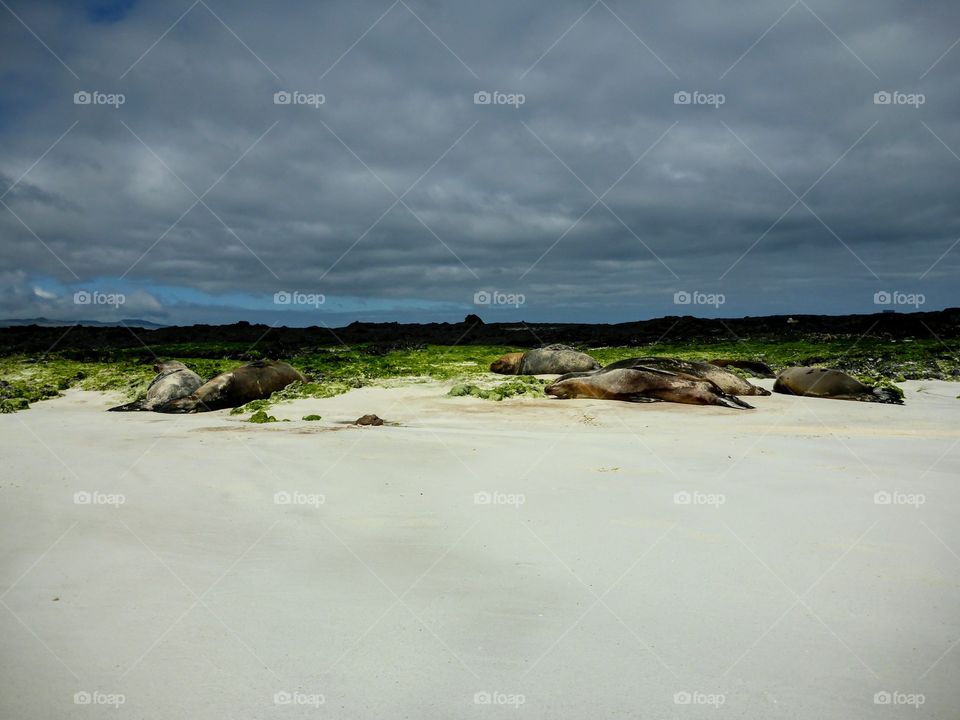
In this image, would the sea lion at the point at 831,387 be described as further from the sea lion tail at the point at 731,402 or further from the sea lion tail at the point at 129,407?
the sea lion tail at the point at 129,407

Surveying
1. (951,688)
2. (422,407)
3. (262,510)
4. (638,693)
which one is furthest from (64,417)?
(951,688)

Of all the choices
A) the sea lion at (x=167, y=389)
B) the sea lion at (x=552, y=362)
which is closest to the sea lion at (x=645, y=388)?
the sea lion at (x=552, y=362)

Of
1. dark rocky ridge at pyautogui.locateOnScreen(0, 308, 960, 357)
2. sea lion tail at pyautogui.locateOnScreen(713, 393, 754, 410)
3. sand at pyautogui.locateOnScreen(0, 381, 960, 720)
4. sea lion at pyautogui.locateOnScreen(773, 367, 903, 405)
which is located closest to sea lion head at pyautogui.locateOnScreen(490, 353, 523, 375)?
sea lion at pyautogui.locateOnScreen(773, 367, 903, 405)

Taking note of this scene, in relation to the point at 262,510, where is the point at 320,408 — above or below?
above

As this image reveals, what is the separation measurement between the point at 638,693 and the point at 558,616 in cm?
65

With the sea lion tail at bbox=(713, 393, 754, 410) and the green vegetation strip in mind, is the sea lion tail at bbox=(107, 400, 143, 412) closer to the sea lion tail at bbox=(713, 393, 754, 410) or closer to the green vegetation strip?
the green vegetation strip

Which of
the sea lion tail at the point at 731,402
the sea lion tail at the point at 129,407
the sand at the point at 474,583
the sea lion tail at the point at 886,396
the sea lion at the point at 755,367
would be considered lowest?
the sand at the point at 474,583

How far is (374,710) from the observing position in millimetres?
2396

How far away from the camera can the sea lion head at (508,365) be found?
18.9m

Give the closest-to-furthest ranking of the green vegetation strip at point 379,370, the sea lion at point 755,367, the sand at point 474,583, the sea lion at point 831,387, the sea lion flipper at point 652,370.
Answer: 1. the sand at point 474,583
2. the sea lion at point 831,387
3. the sea lion flipper at point 652,370
4. the green vegetation strip at point 379,370
5. the sea lion at point 755,367

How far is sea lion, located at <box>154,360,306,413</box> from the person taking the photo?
11.7 meters

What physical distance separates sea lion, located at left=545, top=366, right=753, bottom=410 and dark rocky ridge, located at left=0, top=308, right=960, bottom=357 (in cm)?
2200

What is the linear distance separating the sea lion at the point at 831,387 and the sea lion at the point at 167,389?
41.2 ft

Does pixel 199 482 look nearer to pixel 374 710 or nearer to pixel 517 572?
pixel 517 572
